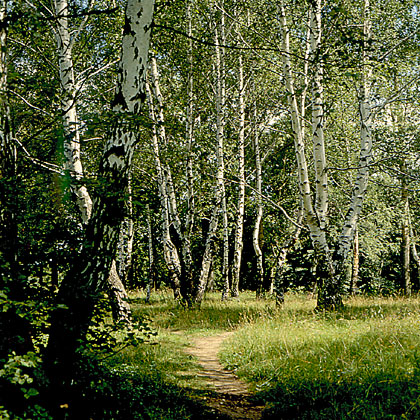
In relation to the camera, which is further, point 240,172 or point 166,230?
point 240,172

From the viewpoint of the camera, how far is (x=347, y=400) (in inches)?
177

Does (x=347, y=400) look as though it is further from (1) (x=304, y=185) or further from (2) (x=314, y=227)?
→ (1) (x=304, y=185)

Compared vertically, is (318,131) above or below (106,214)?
above

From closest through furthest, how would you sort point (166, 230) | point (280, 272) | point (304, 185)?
point (304, 185)
point (166, 230)
point (280, 272)

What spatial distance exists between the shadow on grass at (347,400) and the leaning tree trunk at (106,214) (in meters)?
2.35

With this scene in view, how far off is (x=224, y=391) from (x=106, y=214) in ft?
10.3

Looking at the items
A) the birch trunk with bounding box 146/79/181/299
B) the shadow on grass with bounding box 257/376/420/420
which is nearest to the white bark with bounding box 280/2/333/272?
the birch trunk with bounding box 146/79/181/299

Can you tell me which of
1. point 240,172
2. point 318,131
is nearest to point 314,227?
point 318,131

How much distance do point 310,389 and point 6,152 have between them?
4.17 m

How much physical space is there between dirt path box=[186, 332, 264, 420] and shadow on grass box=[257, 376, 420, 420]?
0.24m

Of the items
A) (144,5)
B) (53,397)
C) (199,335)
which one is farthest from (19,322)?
(199,335)

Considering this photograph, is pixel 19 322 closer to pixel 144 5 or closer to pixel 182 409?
pixel 182 409

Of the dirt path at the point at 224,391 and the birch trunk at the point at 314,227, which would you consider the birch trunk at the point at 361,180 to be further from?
the dirt path at the point at 224,391

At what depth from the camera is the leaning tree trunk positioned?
153 inches
